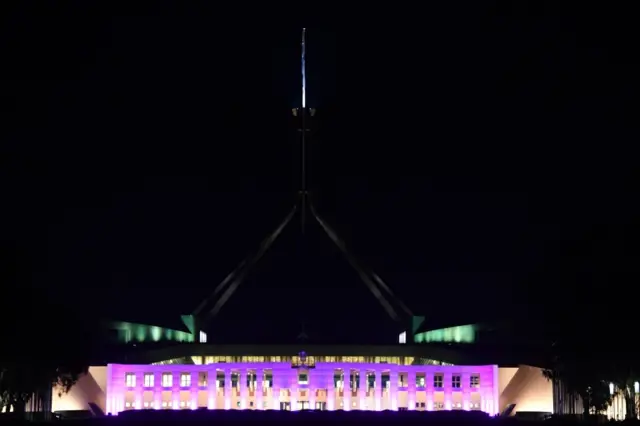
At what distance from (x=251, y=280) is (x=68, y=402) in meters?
11.3

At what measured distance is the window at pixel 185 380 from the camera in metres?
40.7

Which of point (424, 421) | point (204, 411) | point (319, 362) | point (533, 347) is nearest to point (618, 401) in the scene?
point (533, 347)

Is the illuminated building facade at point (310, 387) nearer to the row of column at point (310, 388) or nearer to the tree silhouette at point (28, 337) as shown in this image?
the row of column at point (310, 388)

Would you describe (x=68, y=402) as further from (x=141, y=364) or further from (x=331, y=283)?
(x=331, y=283)

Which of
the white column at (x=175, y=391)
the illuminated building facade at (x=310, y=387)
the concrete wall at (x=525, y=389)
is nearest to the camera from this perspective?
the concrete wall at (x=525, y=389)

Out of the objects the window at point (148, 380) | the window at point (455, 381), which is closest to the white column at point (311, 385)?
the window at point (455, 381)

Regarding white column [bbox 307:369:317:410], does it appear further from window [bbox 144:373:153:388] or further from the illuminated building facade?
window [bbox 144:373:153:388]

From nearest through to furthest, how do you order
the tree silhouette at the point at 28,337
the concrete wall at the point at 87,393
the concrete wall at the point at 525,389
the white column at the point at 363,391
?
the tree silhouette at the point at 28,337 < the concrete wall at the point at 525,389 < the concrete wall at the point at 87,393 < the white column at the point at 363,391

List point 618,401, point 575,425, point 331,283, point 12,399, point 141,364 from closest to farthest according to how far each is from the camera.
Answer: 1. point 575,425
2. point 12,399
3. point 618,401
4. point 141,364
5. point 331,283

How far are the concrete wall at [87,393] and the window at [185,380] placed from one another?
2.42m

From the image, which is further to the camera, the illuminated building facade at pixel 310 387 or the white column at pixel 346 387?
the white column at pixel 346 387

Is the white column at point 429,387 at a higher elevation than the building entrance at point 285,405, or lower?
higher

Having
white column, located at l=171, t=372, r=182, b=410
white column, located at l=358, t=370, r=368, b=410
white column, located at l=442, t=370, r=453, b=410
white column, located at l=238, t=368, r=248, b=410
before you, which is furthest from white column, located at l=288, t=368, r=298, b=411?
white column, located at l=442, t=370, r=453, b=410

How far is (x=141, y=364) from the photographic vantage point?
1635 inches
